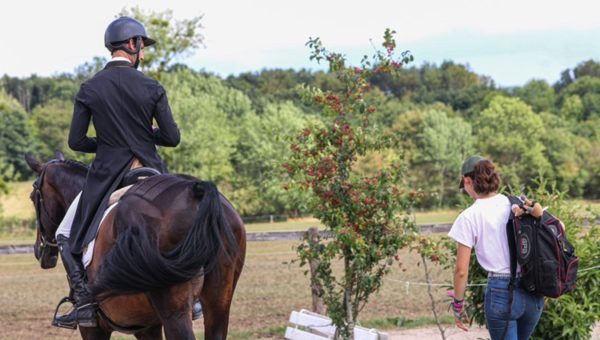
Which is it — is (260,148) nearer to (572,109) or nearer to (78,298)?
(572,109)

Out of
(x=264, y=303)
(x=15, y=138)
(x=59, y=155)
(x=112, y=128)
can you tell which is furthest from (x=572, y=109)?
(x=112, y=128)

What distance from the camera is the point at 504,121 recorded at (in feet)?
259

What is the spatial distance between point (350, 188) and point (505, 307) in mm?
3376

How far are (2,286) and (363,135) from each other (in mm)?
13985

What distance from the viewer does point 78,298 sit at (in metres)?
5.68

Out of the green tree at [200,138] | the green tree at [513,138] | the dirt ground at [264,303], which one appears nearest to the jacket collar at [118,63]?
the dirt ground at [264,303]

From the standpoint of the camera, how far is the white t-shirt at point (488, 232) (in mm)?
5617

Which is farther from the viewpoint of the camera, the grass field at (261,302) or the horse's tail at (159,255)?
the grass field at (261,302)

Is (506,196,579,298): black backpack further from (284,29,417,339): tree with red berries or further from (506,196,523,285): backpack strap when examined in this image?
(284,29,417,339): tree with red berries

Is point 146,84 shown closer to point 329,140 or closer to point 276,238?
point 329,140

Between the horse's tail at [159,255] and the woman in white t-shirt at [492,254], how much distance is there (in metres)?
1.66

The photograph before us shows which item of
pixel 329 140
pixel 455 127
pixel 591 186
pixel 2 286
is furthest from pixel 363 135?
pixel 455 127

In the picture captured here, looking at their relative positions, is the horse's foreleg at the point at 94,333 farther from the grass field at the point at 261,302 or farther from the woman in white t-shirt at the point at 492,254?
the grass field at the point at 261,302

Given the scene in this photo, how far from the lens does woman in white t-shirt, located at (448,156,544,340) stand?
5.61 m
